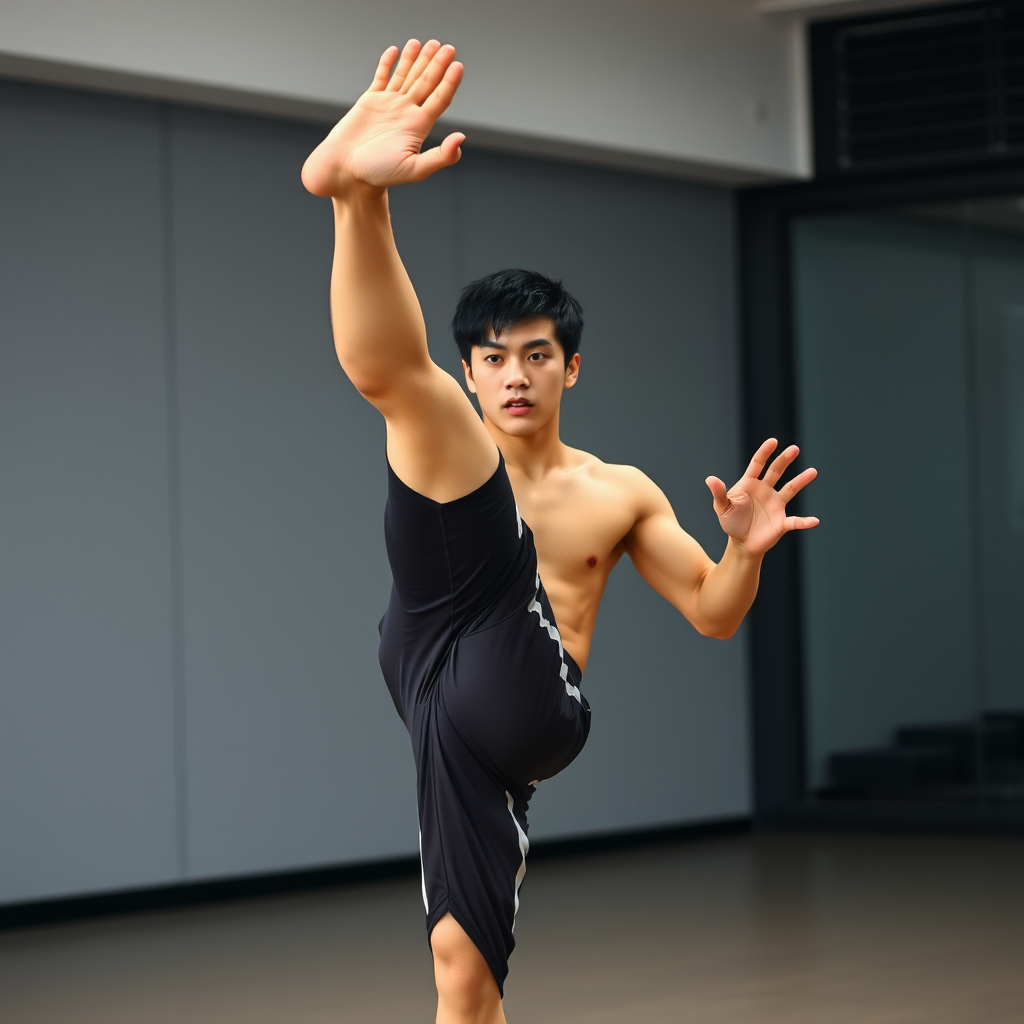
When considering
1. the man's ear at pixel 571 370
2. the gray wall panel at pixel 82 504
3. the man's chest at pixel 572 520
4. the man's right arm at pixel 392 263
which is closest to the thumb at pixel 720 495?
the man's chest at pixel 572 520

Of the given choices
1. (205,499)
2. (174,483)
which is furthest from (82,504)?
(205,499)

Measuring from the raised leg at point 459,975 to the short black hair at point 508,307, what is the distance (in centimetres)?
90

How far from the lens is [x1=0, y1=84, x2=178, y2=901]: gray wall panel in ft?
16.4

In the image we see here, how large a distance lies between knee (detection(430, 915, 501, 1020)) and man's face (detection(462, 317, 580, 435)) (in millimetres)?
795

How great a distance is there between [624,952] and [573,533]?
209cm

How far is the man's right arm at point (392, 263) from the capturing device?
198 centimetres

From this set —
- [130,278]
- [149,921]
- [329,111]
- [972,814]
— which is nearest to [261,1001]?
[149,921]

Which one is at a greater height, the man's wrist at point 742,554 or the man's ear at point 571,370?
the man's ear at point 571,370

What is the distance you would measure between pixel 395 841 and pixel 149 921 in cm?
103

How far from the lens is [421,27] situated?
5559 millimetres

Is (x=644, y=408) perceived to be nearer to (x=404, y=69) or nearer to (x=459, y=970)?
(x=459, y=970)

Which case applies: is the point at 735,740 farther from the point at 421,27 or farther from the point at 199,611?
the point at 421,27

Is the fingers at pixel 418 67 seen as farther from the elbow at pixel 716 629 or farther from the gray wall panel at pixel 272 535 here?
the gray wall panel at pixel 272 535

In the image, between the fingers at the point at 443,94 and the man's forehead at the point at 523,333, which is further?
the man's forehead at the point at 523,333
